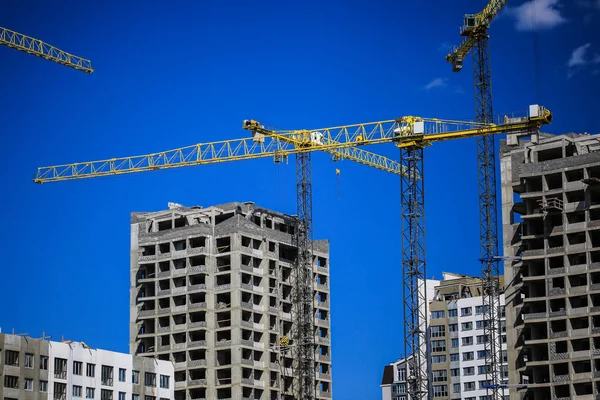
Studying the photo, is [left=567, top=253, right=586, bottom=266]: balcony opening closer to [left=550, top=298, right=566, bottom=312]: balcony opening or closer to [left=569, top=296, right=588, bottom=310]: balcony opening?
[left=569, top=296, right=588, bottom=310]: balcony opening

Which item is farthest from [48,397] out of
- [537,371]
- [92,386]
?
[537,371]

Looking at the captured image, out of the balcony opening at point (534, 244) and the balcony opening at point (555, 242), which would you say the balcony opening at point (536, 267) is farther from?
the balcony opening at point (555, 242)

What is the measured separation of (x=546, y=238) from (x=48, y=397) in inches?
2703

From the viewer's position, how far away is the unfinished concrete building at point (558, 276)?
620 ft

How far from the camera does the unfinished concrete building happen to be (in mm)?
189000

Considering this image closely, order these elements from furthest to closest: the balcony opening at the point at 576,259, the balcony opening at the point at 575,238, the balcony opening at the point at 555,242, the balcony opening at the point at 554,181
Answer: the balcony opening at the point at 554,181 → the balcony opening at the point at 555,242 → the balcony opening at the point at 575,238 → the balcony opening at the point at 576,259

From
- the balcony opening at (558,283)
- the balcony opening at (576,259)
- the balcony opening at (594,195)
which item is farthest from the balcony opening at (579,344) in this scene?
the balcony opening at (594,195)

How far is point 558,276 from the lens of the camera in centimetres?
19262

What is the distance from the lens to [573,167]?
19388cm

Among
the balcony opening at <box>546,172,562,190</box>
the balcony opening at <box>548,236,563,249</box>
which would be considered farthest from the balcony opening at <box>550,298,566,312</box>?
the balcony opening at <box>546,172,562,190</box>

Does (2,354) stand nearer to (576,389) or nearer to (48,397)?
(48,397)

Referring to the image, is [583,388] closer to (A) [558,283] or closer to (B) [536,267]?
(A) [558,283]

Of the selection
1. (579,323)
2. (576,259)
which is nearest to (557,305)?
(579,323)

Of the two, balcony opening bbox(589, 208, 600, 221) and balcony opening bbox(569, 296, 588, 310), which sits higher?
balcony opening bbox(589, 208, 600, 221)
